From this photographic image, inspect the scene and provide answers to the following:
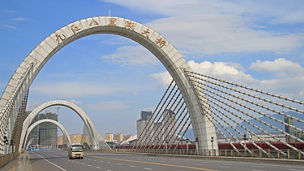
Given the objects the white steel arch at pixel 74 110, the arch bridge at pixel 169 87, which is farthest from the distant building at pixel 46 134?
the arch bridge at pixel 169 87

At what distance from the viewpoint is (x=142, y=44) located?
45.2m

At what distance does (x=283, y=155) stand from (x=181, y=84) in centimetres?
1635

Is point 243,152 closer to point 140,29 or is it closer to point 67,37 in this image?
point 140,29

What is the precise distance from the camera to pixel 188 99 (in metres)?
44.2

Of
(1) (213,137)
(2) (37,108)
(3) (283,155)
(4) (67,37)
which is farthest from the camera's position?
(2) (37,108)

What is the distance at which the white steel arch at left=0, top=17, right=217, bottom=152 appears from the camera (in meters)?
38.7

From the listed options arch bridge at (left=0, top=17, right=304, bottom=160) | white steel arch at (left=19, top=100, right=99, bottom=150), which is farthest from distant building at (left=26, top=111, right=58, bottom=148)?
arch bridge at (left=0, top=17, right=304, bottom=160)

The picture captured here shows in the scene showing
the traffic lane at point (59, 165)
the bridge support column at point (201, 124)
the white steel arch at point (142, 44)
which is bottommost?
the traffic lane at point (59, 165)

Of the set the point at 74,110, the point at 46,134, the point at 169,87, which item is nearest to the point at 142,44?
the point at 169,87

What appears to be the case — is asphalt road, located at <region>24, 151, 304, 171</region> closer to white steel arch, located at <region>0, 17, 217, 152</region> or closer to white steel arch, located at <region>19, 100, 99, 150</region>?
white steel arch, located at <region>0, 17, 217, 152</region>

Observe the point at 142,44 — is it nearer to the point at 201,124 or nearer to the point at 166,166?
the point at 201,124

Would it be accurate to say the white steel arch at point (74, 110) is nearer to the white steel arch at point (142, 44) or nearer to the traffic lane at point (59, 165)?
the white steel arch at point (142, 44)

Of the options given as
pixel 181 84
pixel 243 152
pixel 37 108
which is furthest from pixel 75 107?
pixel 243 152

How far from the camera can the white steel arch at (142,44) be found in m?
38.7
